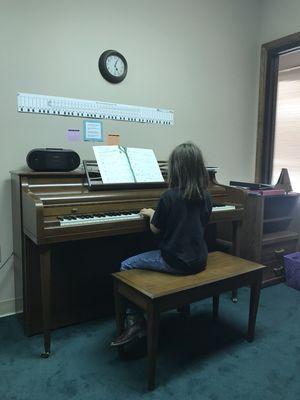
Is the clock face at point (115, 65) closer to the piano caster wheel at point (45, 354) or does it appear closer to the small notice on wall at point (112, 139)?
the small notice on wall at point (112, 139)

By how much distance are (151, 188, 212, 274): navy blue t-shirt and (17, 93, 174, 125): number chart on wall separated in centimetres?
109

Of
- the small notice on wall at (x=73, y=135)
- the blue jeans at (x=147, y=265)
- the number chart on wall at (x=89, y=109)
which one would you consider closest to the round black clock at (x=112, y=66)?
the number chart on wall at (x=89, y=109)

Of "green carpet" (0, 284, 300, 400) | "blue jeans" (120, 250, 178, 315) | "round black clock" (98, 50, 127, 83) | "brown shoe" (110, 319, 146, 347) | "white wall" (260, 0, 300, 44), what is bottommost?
"green carpet" (0, 284, 300, 400)

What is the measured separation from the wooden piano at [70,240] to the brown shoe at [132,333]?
15.4 inches

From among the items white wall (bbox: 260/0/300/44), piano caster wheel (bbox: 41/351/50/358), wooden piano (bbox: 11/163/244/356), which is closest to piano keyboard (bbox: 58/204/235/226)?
wooden piano (bbox: 11/163/244/356)

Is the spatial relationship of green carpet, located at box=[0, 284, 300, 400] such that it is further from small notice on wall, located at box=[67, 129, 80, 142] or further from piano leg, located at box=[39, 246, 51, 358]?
small notice on wall, located at box=[67, 129, 80, 142]

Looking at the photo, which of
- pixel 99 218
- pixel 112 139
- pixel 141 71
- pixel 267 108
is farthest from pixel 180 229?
pixel 267 108

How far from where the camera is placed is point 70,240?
1862mm

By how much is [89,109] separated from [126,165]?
1.79ft

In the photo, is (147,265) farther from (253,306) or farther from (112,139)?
(112,139)

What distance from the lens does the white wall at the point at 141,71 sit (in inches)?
90.4

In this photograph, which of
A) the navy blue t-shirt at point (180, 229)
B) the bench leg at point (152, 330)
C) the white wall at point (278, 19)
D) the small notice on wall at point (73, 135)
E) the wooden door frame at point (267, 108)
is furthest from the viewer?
the wooden door frame at point (267, 108)

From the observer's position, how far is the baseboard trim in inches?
93.0

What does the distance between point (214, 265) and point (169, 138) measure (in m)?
1.35
